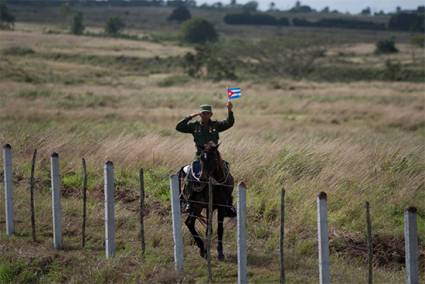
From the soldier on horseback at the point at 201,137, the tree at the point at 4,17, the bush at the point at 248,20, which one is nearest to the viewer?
the soldier on horseback at the point at 201,137

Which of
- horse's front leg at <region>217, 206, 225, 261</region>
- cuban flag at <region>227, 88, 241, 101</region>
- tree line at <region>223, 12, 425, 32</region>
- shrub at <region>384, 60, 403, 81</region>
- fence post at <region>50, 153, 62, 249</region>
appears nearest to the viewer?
horse's front leg at <region>217, 206, 225, 261</region>

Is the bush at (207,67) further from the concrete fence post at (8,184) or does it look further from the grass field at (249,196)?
the concrete fence post at (8,184)

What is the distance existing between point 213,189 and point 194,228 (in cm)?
65

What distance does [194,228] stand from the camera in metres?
9.97

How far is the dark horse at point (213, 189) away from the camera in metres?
9.55

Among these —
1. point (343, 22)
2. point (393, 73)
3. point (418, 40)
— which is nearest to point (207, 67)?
point (393, 73)

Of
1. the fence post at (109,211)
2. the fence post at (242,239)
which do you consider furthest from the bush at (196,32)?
the fence post at (242,239)

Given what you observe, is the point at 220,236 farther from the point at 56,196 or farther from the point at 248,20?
the point at 248,20

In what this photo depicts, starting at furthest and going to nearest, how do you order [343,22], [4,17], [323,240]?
[343,22], [4,17], [323,240]

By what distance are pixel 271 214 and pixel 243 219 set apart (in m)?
3.49

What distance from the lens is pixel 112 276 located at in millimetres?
8930

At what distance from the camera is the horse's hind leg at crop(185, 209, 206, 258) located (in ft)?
31.9

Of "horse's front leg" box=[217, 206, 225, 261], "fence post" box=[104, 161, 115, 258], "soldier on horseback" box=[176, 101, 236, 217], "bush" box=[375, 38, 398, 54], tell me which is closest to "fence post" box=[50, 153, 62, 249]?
"fence post" box=[104, 161, 115, 258]

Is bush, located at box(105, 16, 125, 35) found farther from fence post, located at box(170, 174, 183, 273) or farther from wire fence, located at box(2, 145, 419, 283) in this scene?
fence post, located at box(170, 174, 183, 273)
